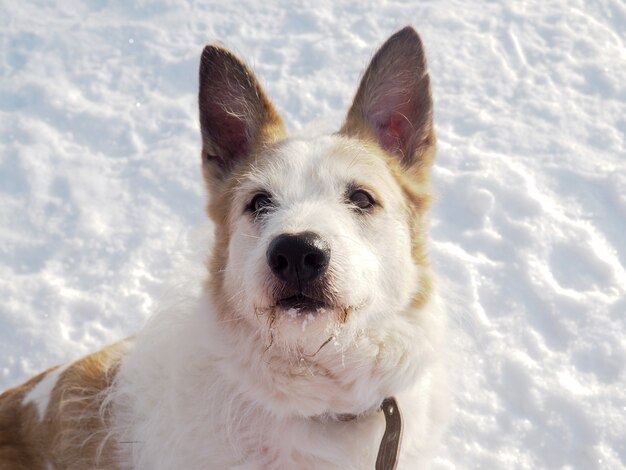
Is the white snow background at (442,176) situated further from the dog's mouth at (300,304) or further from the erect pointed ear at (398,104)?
the dog's mouth at (300,304)

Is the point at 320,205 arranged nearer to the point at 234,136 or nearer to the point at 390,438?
the point at 234,136

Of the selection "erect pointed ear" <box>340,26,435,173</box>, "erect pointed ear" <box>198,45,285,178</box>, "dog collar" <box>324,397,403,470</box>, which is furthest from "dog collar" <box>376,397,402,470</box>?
"erect pointed ear" <box>198,45,285,178</box>

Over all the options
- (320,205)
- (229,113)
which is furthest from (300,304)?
(229,113)

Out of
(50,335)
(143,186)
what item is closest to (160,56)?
(143,186)

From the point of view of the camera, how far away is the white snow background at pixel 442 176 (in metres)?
4.30

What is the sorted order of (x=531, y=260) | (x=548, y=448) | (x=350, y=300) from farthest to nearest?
(x=531, y=260) < (x=548, y=448) < (x=350, y=300)

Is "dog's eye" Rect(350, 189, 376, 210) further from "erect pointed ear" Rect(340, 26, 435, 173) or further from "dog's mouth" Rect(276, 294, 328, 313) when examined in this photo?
"dog's mouth" Rect(276, 294, 328, 313)

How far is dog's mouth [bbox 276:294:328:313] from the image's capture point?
8.69ft

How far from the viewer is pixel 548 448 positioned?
13.0 ft

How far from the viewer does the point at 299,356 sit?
2.81 meters

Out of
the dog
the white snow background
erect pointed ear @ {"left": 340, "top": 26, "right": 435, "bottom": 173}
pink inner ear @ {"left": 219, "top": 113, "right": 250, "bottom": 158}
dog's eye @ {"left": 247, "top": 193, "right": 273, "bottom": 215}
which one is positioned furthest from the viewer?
the white snow background

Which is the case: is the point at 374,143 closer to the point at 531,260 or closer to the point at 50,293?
the point at 531,260

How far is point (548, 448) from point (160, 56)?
520cm

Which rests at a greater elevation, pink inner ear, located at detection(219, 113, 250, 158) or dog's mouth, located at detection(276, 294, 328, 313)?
pink inner ear, located at detection(219, 113, 250, 158)
